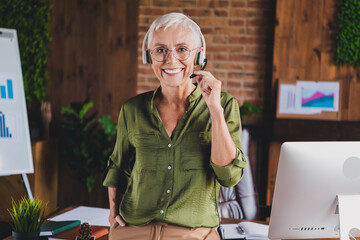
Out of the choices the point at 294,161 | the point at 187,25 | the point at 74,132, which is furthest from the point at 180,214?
the point at 74,132

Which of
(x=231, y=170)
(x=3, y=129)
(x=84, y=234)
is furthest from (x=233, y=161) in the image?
(x=3, y=129)

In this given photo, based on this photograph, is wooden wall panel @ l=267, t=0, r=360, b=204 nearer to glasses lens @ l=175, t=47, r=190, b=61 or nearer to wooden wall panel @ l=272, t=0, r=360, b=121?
wooden wall panel @ l=272, t=0, r=360, b=121

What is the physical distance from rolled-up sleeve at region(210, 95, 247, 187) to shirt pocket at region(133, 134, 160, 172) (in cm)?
23

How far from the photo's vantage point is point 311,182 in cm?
130

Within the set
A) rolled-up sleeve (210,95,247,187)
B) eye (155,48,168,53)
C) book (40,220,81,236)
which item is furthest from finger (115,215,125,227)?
eye (155,48,168,53)

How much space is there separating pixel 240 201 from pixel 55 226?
48.8 inches

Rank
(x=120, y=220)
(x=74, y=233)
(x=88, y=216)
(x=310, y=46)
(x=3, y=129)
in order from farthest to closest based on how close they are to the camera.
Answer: (x=310, y=46), (x=3, y=129), (x=88, y=216), (x=74, y=233), (x=120, y=220)

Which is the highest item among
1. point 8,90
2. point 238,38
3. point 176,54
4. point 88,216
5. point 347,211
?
point 238,38

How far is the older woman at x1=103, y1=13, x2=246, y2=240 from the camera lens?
1424 millimetres

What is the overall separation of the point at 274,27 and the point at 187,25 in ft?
7.34

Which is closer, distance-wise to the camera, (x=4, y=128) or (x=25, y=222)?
(x=25, y=222)

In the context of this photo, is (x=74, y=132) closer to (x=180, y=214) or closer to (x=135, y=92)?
(x=135, y=92)

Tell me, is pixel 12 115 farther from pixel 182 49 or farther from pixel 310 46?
pixel 310 46

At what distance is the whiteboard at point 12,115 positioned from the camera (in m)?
2.86
